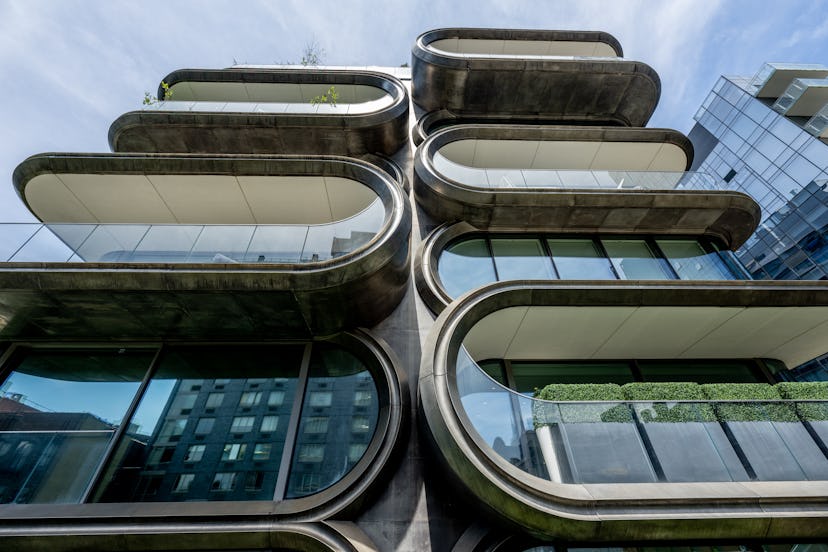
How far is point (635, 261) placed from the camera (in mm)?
9688

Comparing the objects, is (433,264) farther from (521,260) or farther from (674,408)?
(674,408)

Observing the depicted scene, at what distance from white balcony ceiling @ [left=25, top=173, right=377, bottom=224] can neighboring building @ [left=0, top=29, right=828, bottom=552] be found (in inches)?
3.4

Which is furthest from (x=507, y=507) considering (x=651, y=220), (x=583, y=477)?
(x=651, y=220)

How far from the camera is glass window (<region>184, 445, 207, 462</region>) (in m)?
6.72

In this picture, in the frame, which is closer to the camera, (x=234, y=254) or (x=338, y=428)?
(x=338, y=428)

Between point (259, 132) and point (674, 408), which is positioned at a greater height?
point (259, 132)

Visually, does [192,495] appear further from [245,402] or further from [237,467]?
[245,402]

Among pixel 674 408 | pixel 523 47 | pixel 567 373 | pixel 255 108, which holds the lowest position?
pixel 674 408

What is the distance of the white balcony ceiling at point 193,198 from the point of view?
9.70m

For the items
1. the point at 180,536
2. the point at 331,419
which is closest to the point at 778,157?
the point at 331,419

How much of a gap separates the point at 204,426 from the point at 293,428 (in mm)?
1812

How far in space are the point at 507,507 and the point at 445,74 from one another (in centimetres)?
1417

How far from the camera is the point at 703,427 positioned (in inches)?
229

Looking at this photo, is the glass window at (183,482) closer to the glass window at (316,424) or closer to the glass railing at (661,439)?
the glass window at (316,424)
